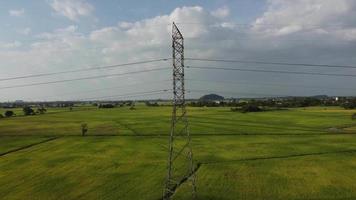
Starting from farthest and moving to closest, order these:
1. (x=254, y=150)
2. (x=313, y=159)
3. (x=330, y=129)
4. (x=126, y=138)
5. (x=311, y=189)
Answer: (x=330, y=129) < (x=126, y=138) < (x=254, y=150) < (x=313, y=159) < (x=311, y=189)

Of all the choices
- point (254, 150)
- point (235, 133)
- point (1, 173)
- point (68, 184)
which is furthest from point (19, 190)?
point (235, 133)

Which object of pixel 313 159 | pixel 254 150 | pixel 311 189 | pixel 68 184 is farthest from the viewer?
pixel 254 150

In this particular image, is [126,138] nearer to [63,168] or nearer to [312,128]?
[63,168]

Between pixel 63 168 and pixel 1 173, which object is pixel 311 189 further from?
pixel 1 173

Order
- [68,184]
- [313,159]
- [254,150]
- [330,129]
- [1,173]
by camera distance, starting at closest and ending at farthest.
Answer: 1. [68,184]
2. [1,173]
3. [313,159]
4. [254,150]
5. [330,129]

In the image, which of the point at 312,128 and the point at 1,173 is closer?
the point at 1,173

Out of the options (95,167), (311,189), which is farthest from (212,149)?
(311,189)
